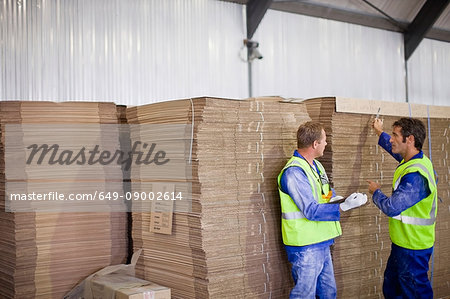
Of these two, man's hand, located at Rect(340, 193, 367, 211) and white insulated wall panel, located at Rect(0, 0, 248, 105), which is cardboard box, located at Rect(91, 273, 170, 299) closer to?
man's hand, located at Rect(340, 193, 367, 211)

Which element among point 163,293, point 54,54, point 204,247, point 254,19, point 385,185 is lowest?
point 163,293

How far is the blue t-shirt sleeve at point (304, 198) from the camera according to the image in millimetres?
4523

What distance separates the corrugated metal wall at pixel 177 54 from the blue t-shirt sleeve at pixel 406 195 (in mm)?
4829

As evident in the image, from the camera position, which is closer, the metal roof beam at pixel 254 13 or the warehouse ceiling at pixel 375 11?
the metal roof beam at pixel 254 13

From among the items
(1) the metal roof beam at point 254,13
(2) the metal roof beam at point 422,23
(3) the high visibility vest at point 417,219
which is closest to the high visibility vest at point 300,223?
(3) the high visibility vest at point 417,219

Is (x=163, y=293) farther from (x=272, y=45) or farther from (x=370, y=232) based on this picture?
(x=272, y=45)

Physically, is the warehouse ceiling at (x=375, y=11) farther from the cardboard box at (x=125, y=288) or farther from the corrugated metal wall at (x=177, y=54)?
the cardboard box at (x=125, y=288)

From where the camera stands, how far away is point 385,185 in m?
6.00

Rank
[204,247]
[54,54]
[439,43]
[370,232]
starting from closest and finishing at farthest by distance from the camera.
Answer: [204,247], [370,232], [54,54], [439,43]

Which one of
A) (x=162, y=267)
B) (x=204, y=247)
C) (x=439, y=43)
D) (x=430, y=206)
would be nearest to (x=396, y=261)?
(x=430, y=206)

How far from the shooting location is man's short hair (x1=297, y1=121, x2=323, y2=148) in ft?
15.6

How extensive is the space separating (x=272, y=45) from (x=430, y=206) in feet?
19.2

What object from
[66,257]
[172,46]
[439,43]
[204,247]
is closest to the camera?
[204,247]

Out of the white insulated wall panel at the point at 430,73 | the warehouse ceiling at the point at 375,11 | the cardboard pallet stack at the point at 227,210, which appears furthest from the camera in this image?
the white insulated wall panel at the point at 430,73
